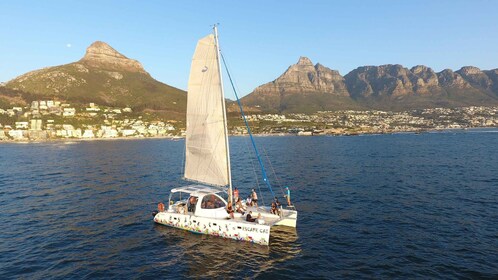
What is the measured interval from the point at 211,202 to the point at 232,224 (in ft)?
10.8

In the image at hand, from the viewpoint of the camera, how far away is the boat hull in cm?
2702

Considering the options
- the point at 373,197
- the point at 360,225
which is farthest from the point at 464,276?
the point at 373,197

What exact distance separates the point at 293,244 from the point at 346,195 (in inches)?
824

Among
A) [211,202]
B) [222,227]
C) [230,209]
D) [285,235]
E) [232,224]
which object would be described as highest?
[211,202]

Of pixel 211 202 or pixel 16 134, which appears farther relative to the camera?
pixel 16 134

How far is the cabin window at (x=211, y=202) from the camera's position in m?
29.7

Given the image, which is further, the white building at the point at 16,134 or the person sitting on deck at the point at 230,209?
the white building at the point at 16,134

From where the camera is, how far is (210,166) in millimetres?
31016

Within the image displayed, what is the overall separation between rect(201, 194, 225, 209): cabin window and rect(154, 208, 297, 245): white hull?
1193 mm

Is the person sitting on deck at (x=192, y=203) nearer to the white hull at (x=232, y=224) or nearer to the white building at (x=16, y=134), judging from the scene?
the white hull at (x=232, y=224)

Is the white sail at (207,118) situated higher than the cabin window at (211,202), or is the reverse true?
the white sail at (207,118)

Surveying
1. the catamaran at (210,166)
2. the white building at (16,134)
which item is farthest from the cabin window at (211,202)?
the white building at (16,134)

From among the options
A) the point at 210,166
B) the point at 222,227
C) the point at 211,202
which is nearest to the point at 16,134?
the point at 210,166

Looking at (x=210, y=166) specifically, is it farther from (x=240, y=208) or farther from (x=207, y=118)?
(x=240, y=208)
